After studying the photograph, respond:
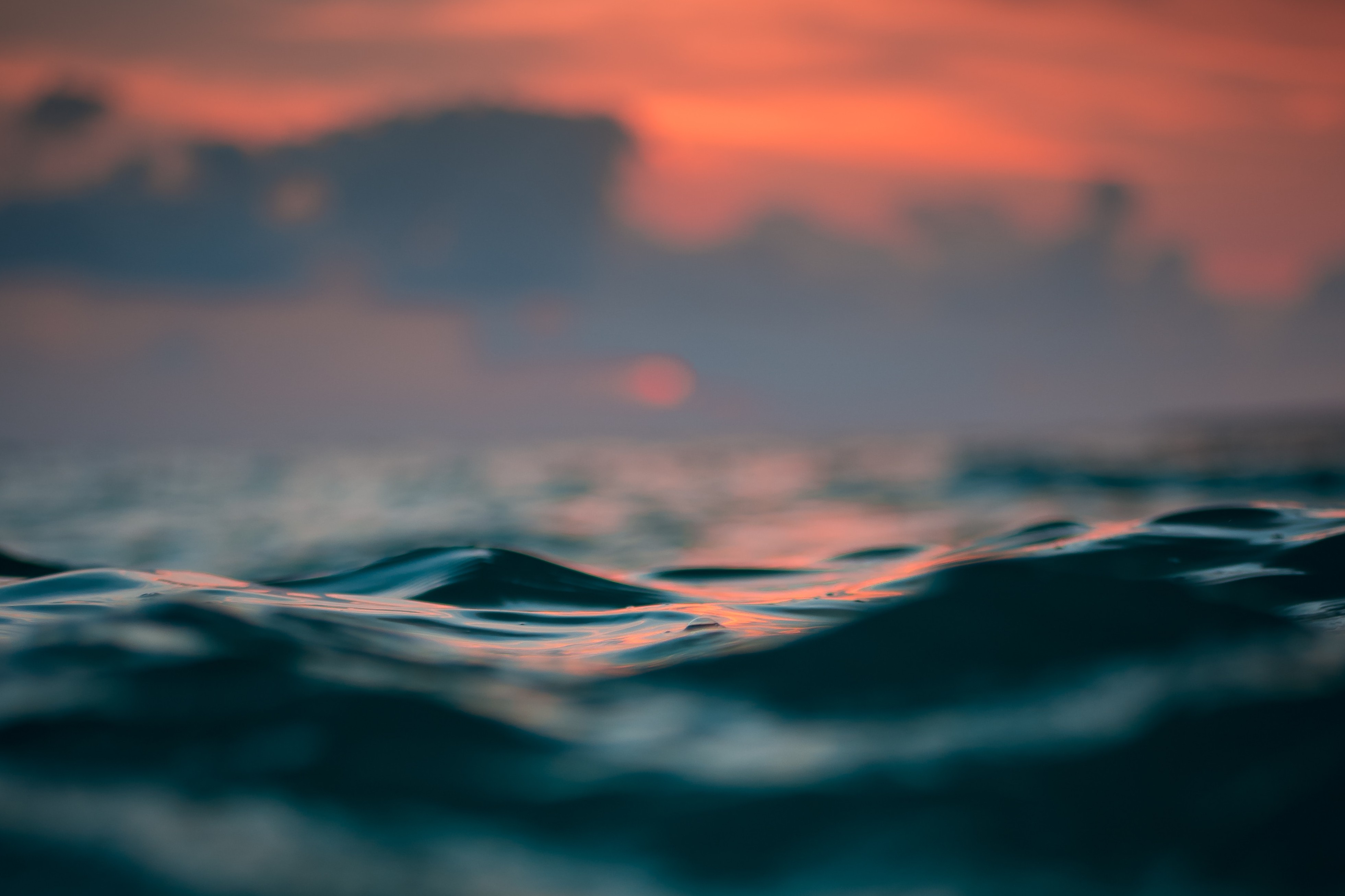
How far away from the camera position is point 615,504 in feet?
74.5

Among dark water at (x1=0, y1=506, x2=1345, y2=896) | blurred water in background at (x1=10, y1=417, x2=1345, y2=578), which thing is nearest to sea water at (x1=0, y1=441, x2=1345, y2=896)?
dark water at (x1=0, y1=506, x2=1345, y2=896)

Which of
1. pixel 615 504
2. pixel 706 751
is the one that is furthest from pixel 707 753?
pixel 615 504

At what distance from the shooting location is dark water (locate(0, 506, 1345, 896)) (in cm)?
173

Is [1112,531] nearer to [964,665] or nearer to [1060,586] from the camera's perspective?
[1060,586]

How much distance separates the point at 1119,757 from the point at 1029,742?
19cm

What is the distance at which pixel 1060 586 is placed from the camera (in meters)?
3.12

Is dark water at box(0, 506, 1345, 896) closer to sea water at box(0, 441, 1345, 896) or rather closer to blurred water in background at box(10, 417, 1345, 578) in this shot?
sea water at box(0, 441, 1345, 896)

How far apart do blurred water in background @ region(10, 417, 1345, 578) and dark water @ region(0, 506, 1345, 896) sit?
2974mm

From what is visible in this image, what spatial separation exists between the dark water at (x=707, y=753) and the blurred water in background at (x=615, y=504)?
9.76ft

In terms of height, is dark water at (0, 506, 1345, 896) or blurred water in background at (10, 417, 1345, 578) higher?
blurred water in background at (10, 417, 1345, 578)

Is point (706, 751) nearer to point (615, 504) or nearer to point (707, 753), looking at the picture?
point (707, 753)

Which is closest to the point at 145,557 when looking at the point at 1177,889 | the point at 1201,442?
the point at 1177,889

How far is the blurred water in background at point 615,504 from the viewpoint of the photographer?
12.7 m

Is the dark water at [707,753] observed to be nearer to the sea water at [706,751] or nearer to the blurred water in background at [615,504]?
the sea water at [706,751]
